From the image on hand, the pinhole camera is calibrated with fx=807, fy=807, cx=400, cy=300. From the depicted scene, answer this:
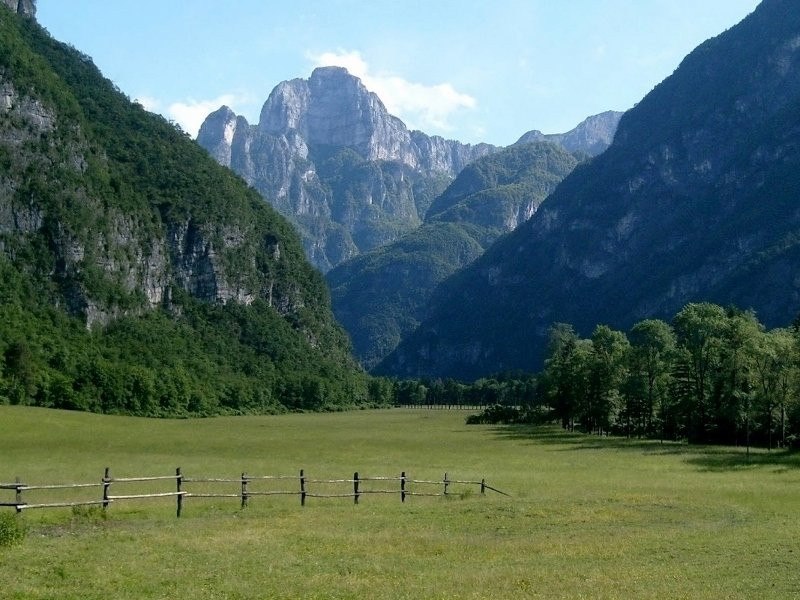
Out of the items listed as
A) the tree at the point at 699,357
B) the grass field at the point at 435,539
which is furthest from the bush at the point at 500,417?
the grass field at the point at 435,539

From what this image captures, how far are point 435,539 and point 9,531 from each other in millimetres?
14258

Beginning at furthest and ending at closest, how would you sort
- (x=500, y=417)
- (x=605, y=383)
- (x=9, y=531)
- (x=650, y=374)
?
(x=500, y=417) < (x=605, y=383) < (x=650, y=374) < (x=9, y=531)

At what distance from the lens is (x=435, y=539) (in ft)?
96.7

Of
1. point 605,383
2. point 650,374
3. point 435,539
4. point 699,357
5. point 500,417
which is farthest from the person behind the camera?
A: point 500,417

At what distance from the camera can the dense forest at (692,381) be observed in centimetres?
7962

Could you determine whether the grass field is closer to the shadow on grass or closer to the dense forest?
the shadow on grass

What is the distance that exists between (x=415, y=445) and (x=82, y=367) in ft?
281

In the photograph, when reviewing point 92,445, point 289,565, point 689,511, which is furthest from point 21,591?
point 92,445

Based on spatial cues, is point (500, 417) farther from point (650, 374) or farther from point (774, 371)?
point (774, 371)

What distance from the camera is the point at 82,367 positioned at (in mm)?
150375

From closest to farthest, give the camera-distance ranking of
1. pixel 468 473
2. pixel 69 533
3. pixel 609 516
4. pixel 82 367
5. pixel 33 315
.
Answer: pixel 69 533
pixel 609 516
pixel 468 473
pixel 82 367
pixel 33 315

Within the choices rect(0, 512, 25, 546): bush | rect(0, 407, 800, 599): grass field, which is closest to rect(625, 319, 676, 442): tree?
rect(0, 407, 800, 599): grass field

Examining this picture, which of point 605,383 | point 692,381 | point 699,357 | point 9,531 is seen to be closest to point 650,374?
point 692,381

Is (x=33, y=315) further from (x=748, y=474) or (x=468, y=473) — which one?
(x=748, y=474)
